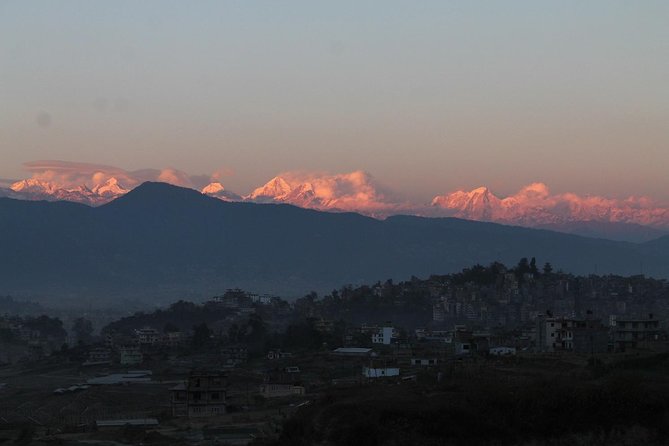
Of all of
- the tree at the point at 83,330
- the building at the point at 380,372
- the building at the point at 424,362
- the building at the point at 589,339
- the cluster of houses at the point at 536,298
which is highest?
the cluster of houses at the point at 536,298

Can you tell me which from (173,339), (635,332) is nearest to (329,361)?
(635,332)

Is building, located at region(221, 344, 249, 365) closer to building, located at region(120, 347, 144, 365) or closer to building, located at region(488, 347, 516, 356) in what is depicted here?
building, located at region(120, 347, 144, 365)

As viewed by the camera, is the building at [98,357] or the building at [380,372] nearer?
the building at [380,372]

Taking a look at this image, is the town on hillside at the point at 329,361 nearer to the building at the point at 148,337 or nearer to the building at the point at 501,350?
the building at the point at 148,337

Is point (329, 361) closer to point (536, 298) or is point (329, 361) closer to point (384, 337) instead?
point (384, 337)

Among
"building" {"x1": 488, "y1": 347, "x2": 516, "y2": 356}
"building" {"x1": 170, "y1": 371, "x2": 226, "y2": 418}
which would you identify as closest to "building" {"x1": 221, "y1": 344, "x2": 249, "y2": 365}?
"building" {"x1": 488, "y1": 347, "x2": 516, "y2": 356}

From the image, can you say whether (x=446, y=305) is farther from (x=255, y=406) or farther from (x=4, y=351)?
(x=255, y=406)

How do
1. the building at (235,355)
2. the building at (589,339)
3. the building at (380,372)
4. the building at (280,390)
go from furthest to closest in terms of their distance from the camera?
the building at (235,355) < the building at (589,339) < the building at (380,372) < the building at (280,390)

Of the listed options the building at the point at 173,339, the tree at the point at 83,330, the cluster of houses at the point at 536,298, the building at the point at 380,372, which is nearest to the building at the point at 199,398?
the building at the point at 380,372

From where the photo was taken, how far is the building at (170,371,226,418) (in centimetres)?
6569

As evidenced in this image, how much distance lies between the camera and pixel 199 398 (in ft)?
220

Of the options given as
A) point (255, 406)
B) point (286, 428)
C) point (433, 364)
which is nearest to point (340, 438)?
point (286, 428)

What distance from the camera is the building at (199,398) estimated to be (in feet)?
216

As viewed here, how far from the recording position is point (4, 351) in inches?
5472
